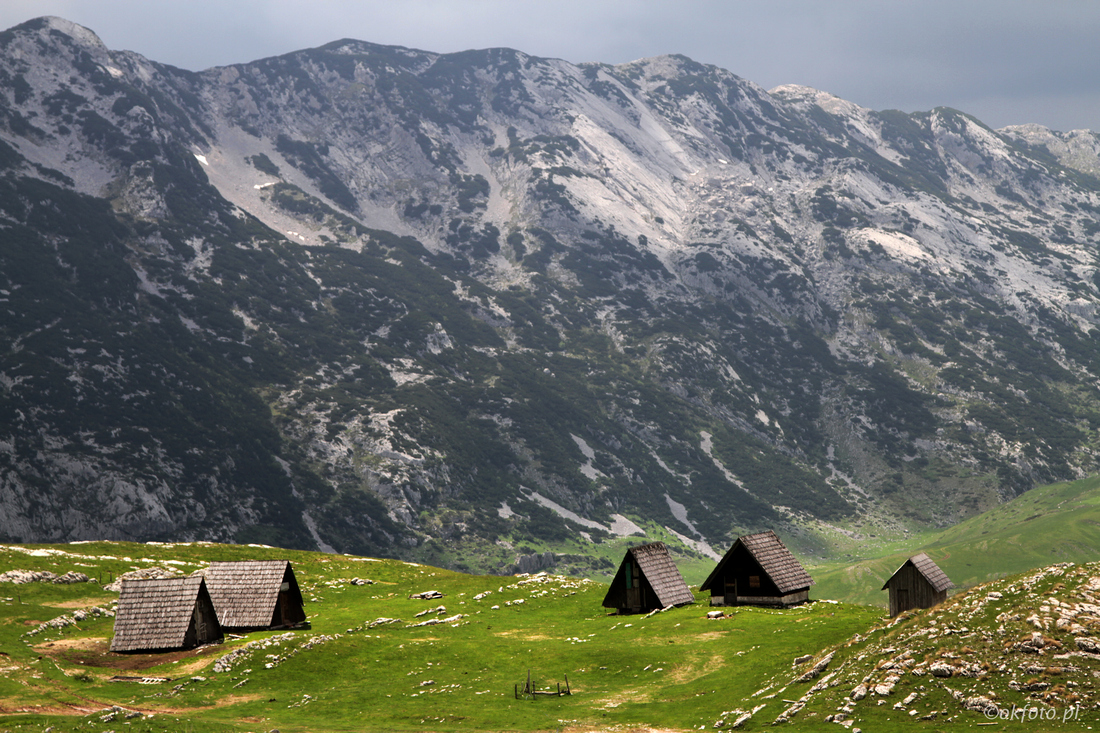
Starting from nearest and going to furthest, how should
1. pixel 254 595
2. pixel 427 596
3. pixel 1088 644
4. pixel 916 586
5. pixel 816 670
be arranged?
1. pixel 1088 644
2. pixel 816 670
3. pixel 916 586
4. pixel 254 595
5. pixel 427 596

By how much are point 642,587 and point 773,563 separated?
10794 mm

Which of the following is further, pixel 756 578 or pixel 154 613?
pixel 756 578

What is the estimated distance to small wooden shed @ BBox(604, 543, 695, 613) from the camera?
68875 mm

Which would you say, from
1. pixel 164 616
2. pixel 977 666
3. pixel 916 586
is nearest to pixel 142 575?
pixel 164 616

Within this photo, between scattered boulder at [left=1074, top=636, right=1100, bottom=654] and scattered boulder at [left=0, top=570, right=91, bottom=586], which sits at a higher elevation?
scattered boulder at [left=1074, top=636, right=1100, bottom=654]

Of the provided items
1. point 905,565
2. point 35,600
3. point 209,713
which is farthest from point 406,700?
point 35,600

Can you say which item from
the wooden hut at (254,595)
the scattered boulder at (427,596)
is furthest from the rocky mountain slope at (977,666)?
the scattered boulder at (427,596)

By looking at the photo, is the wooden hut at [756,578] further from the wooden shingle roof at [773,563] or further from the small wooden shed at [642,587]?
the small wooden shed at [642,587]

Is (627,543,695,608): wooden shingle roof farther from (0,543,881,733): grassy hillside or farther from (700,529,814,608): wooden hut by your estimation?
(700,529,814,608): wooden hut

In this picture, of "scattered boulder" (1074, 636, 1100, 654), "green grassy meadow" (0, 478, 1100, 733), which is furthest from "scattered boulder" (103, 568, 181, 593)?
"scattered boulder" (1074, 636, 1100, 654)

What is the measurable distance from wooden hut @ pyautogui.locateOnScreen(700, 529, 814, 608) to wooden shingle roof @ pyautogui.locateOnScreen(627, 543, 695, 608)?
252 cm

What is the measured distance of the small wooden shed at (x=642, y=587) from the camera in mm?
68875

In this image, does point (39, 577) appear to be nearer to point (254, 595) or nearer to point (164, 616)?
point (254, 595)

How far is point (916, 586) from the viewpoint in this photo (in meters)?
49.1
